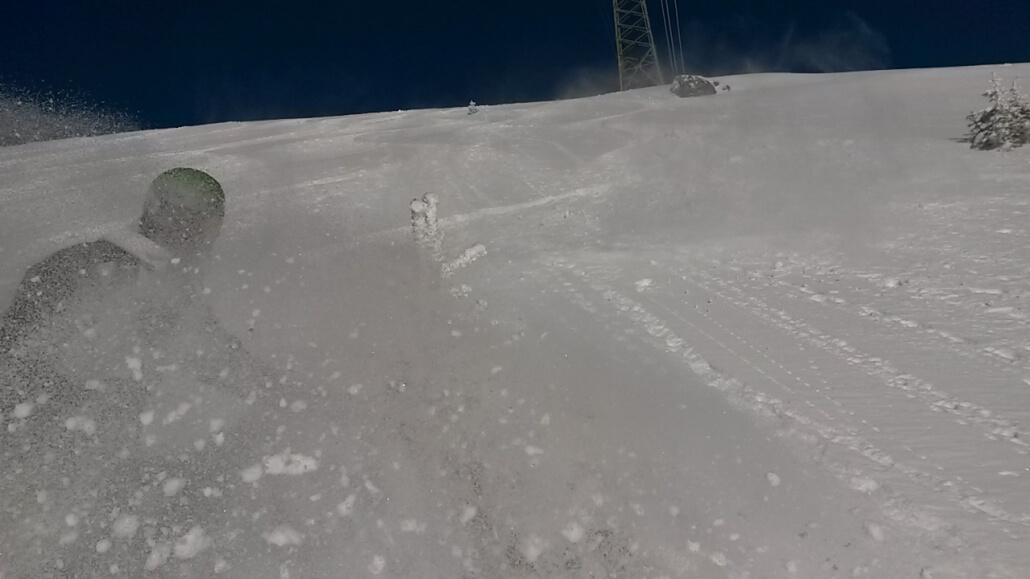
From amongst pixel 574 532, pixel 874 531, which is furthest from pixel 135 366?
pixel 874 531

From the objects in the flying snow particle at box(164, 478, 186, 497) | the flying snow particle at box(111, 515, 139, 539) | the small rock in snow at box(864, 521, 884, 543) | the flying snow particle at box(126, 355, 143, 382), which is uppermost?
the flying snow particle at box(126, 355, 143, 382)

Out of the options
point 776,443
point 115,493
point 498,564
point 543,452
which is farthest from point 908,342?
point 115,493

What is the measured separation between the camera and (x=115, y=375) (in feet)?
11.2

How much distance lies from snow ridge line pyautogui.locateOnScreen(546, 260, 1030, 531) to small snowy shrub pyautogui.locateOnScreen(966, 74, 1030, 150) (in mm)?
4658

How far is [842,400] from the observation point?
3.20 meters

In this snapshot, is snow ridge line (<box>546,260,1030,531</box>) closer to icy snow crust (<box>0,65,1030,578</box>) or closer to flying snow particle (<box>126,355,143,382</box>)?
icy snow crust (<box>0,65,1030,578</box>)

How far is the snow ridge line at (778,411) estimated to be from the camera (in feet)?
8.45

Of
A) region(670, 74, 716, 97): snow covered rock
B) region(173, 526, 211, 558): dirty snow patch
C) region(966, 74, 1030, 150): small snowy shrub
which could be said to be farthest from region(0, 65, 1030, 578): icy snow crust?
region(670, 74, 716, 97): snow covered rock

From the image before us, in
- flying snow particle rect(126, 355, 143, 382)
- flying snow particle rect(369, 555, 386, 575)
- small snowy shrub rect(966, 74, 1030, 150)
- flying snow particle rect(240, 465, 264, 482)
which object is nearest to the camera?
flying snow particle rect(369, 555, 386, 575)

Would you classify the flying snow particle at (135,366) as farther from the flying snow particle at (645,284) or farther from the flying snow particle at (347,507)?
the flying snow particle at (645,284)

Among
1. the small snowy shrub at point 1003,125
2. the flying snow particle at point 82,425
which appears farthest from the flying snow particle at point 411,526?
the small snowy shrub at point 1003,125

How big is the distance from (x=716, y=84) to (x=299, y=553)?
10787mm

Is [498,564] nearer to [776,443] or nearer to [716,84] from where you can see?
[776,443]

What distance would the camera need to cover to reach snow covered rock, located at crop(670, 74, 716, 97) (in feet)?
35.4
